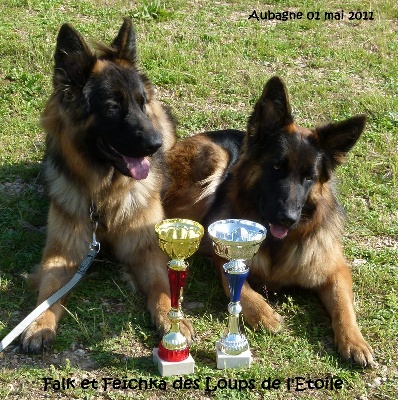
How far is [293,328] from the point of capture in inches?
183

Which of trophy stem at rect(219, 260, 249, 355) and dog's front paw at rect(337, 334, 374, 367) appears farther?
dog's front paw at rect(337, 334, 374, 367)

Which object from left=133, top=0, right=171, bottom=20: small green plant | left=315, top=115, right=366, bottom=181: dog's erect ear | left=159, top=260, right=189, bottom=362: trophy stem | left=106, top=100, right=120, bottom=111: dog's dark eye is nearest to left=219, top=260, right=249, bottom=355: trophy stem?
left=159, top=260, right=189, bottom=362: trophy stem

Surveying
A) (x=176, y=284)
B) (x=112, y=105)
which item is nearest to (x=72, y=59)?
(x=112, y=105)

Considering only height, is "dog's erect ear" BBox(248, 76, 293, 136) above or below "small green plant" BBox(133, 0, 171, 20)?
below

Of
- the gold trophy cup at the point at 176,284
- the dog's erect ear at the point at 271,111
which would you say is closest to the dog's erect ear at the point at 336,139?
the dog's erect ear at the point at 271,111

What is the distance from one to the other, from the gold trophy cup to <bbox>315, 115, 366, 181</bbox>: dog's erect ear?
4.14 ft

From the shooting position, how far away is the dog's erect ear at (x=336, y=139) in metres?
4.66

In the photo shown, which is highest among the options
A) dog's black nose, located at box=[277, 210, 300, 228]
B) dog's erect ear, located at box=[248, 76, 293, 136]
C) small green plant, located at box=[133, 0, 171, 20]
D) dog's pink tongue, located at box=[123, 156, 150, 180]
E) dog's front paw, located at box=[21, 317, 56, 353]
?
small green plant, located at box=[133, 0, 171, 20]

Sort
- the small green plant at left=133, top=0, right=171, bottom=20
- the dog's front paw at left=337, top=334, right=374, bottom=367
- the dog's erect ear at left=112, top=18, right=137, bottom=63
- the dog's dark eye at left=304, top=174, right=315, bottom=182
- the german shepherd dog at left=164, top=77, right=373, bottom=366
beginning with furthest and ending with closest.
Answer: the small green plant at left=133, top=0, right=171, bottom=20, the dog's erect ear at left=112, top=18, right=137, bottom=63, the dog's dark eye at left=304, top=174, right=315, bottom=182, the german shepherd dog at left=164, top=77, right=373, bottom=366, the dog's front paw at left=337, top=334, right=374, bottom=367

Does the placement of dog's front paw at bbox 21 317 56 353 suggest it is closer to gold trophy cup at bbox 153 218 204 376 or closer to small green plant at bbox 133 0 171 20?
gold trophy cup at bbox 153 218 204 376

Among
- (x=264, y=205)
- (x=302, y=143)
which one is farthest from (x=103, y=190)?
(x=302, y=143)

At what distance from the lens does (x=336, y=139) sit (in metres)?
4.75

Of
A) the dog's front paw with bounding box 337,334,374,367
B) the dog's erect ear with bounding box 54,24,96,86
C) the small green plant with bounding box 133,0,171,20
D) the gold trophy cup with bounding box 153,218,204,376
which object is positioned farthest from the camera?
the small green plant with bounding box 133,0,171,20

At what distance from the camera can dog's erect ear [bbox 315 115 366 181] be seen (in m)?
4.66
